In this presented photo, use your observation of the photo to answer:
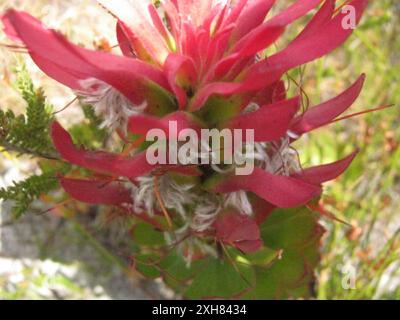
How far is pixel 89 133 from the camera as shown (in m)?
1.26

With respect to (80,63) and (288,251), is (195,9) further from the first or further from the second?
(288,251)

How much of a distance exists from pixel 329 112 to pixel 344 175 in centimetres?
77

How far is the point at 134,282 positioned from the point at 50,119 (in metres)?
0.53

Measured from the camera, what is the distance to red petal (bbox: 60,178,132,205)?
925 mm

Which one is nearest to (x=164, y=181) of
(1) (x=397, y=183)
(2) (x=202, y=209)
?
(2) (x=202, y=209)

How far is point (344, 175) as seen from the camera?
1627 mm

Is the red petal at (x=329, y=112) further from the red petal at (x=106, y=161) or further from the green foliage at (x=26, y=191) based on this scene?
the green foliage at (x=26, y=191)

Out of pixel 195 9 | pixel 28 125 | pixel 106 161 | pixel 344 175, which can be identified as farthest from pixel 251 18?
pixel 344 175

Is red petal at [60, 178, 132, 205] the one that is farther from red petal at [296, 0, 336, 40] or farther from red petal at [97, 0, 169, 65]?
red petal at [296, 0, 336, 40]

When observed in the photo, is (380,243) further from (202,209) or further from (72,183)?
(72,183)

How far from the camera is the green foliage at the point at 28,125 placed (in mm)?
1029

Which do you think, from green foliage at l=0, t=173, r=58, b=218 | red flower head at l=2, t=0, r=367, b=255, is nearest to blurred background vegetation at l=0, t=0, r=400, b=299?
green foliage at l=0, t=173, r=58, b=218

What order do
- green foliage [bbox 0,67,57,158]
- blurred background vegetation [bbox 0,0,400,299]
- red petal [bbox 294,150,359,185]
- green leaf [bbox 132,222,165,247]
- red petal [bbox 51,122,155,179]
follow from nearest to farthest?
red petal [bbox 51,122,155,179] → red petal [bbox 294,150,359,185] → green foliage [bbox 0,67,57,158] → green leaf [bbox 132,222,165,247] → blurred background vegetation [bbox 0,0,400,299]
